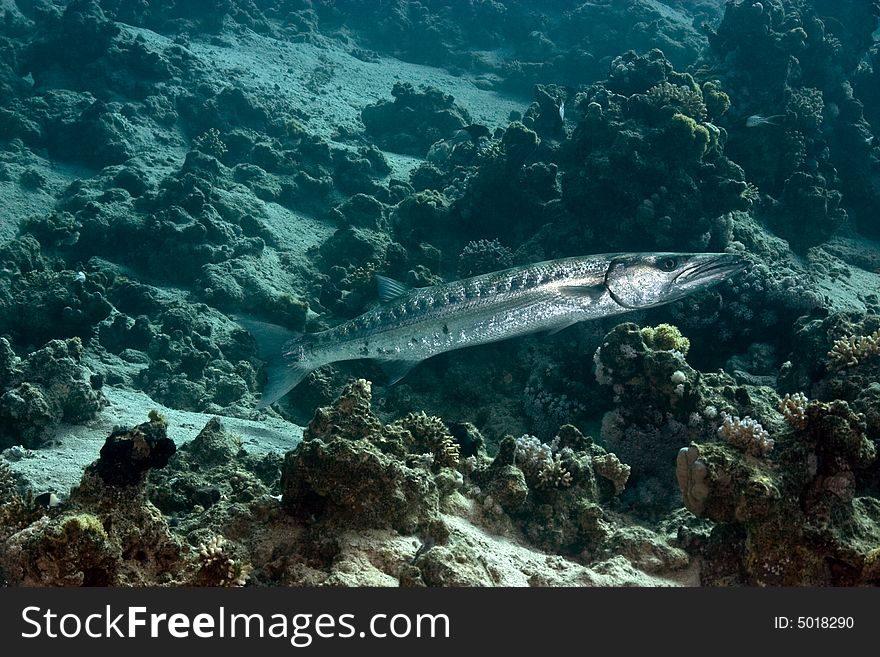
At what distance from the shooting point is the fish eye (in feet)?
19.9

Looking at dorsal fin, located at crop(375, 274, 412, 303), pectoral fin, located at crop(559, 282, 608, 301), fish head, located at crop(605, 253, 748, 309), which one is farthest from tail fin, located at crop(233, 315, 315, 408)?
fish head, located at crop(605, 253, 748, 309)

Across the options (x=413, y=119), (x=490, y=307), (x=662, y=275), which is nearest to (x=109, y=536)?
(x=490, y=307)

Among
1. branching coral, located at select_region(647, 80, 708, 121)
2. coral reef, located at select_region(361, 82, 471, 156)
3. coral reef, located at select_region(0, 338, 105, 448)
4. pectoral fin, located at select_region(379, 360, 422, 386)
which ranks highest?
branching coral, located at select_region(647, 80, 708, 121)

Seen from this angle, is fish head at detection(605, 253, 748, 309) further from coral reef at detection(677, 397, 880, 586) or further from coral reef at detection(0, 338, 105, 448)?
coral reef at detection(0, 338, 105, 448)

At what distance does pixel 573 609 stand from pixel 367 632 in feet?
3.48

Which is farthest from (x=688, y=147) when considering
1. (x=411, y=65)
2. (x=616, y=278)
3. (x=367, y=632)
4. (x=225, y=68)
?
(x=411, y=65)

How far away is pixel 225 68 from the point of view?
20688mm

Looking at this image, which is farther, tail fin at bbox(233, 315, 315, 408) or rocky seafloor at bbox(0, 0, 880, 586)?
tail fin at bbox(233, 315, 315, 408)

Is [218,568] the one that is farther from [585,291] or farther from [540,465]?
[585,291]

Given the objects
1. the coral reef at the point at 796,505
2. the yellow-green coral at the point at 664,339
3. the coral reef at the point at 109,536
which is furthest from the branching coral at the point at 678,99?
the coral reef at the point at 109,536

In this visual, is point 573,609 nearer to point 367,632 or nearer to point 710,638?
point 710,638

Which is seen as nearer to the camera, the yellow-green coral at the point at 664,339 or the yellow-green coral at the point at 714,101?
the yellow-green coral at the point at 664,339

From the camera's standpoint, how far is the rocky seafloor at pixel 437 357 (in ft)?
10.9

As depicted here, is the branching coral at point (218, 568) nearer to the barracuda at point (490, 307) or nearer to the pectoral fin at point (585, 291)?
the barracuda at point (490, 307)
